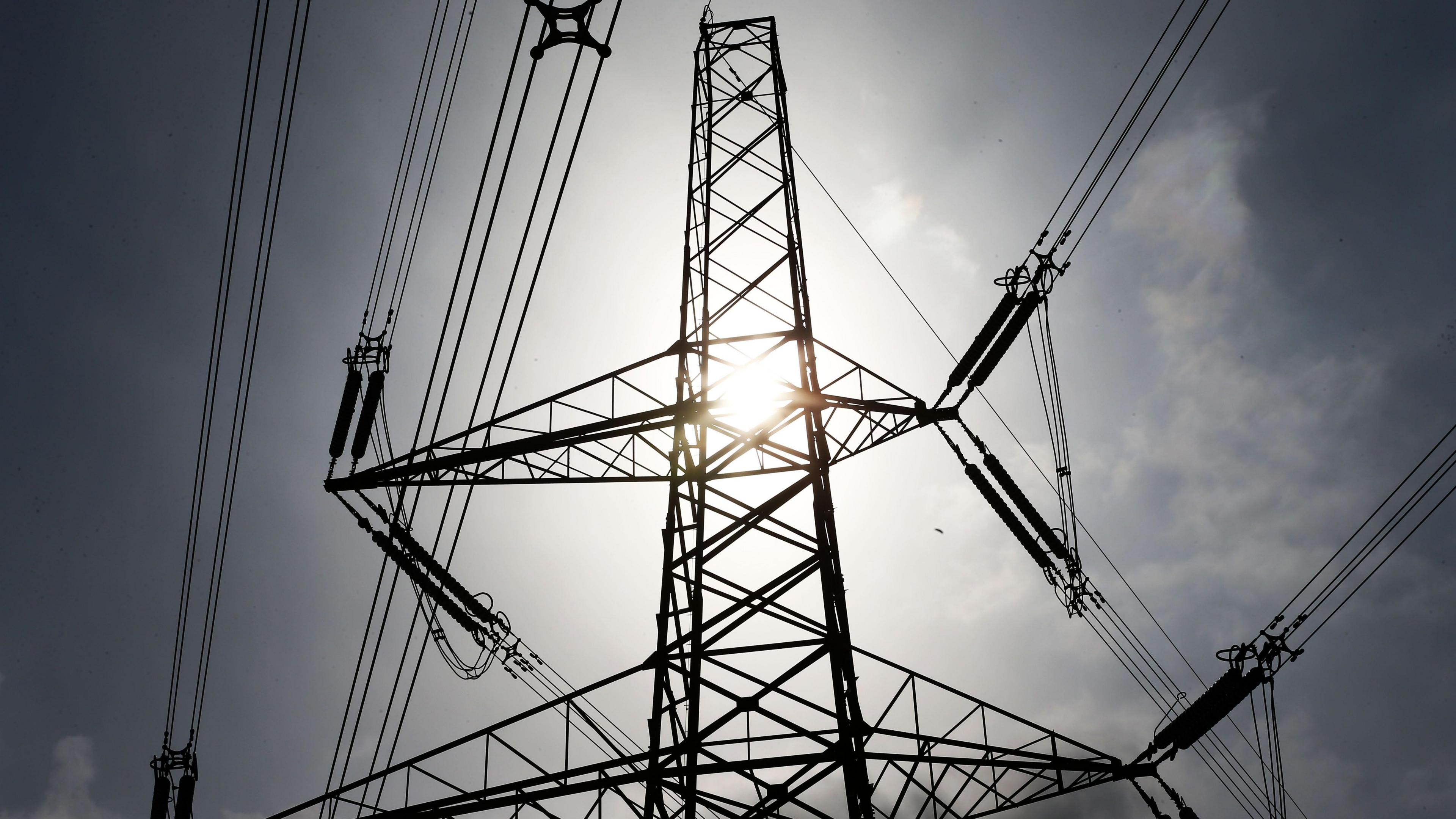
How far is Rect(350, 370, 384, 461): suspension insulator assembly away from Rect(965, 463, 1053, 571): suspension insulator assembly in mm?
9567

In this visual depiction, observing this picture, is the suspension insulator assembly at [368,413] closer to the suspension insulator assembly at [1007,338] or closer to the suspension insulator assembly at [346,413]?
the suspension insulator assembly at [346,413]

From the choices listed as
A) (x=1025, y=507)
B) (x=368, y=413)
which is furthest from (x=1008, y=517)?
(x=368, y=413)

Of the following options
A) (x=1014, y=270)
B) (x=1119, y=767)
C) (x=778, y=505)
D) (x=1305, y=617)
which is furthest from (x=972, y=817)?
(x=1014, y=270)

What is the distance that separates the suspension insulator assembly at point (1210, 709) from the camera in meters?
10.8

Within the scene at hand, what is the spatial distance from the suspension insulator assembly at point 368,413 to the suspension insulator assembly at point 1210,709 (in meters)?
12.2

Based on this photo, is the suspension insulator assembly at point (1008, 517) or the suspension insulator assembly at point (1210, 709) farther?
the suspension insulator assembly at point (1008, 517)

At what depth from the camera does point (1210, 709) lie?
36.8 ft

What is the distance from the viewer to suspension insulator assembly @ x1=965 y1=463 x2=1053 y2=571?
43.8 ft

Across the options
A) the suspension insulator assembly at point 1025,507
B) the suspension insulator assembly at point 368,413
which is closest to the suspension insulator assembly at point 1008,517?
the suspension insulator assembly at point 1025,507

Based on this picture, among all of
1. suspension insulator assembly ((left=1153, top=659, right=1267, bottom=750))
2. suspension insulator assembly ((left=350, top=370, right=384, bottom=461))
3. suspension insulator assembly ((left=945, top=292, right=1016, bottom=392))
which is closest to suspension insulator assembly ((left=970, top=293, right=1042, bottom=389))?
suspension insulator assembly ((left=945, top=292, right=1016, bottom=392))

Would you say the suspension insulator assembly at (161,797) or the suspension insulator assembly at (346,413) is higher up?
the suspension insulator assembly at (346,413)

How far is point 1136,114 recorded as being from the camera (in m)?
11.3

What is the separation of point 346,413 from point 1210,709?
13427 millimetres

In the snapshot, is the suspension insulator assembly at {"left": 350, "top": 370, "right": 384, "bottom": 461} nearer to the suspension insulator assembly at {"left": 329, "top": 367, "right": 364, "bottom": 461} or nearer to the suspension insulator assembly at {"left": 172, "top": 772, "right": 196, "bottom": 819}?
the suspension insulator assembly at {"left": 329, "top": 367, "right": 364, "bottom": 461}
